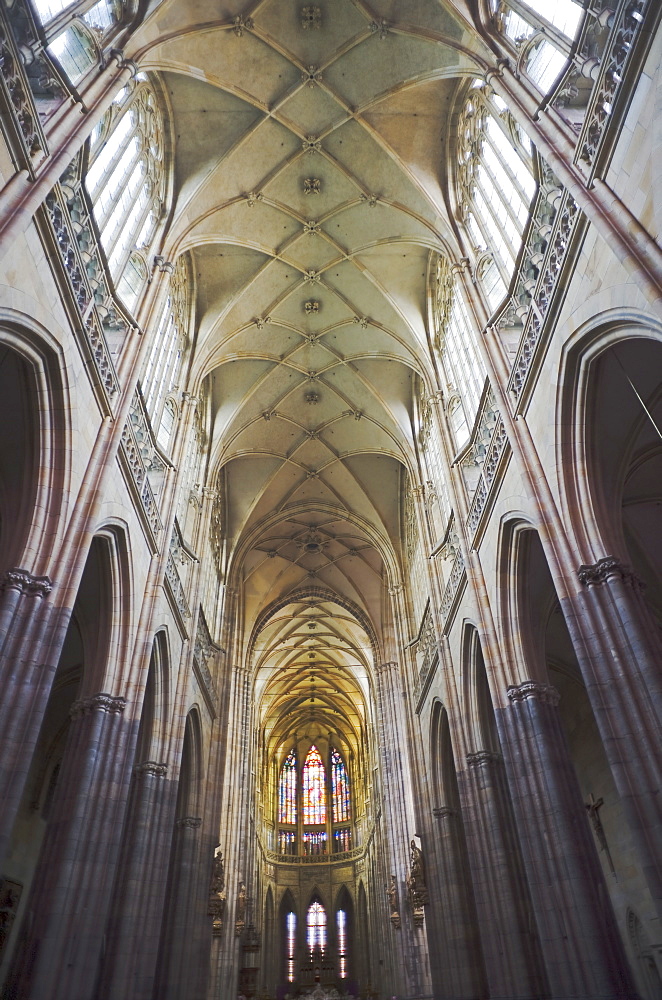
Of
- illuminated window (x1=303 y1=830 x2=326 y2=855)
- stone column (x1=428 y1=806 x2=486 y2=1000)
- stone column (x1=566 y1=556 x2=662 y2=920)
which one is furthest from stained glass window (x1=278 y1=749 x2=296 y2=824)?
stone column (x1=566 y1=556 x2=662 y2=920)

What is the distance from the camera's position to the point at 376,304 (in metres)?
20.1

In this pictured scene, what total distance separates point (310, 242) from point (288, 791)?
124 ft

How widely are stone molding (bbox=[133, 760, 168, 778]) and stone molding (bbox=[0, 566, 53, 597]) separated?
22.0 feet

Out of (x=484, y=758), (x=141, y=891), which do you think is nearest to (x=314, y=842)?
(x=484, y=758)

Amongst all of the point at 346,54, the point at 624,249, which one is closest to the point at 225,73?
the point at 346,54

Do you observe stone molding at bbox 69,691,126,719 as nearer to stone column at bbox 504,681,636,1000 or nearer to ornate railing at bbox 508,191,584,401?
stone column at bbox 504,681,636,1000

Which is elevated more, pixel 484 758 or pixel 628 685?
pixel 484 758

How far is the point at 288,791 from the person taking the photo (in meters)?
45.9

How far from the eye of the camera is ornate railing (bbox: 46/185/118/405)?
9.72 metres

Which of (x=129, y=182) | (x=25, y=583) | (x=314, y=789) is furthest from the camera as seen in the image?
(x=314, y=789)

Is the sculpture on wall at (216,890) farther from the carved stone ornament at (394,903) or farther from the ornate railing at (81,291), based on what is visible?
the ornate railing at (81,291)

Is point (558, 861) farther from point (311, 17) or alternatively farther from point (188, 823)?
point (311, 17)

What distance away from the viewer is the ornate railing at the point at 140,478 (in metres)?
12.6

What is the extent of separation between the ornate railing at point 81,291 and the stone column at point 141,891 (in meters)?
7.89
